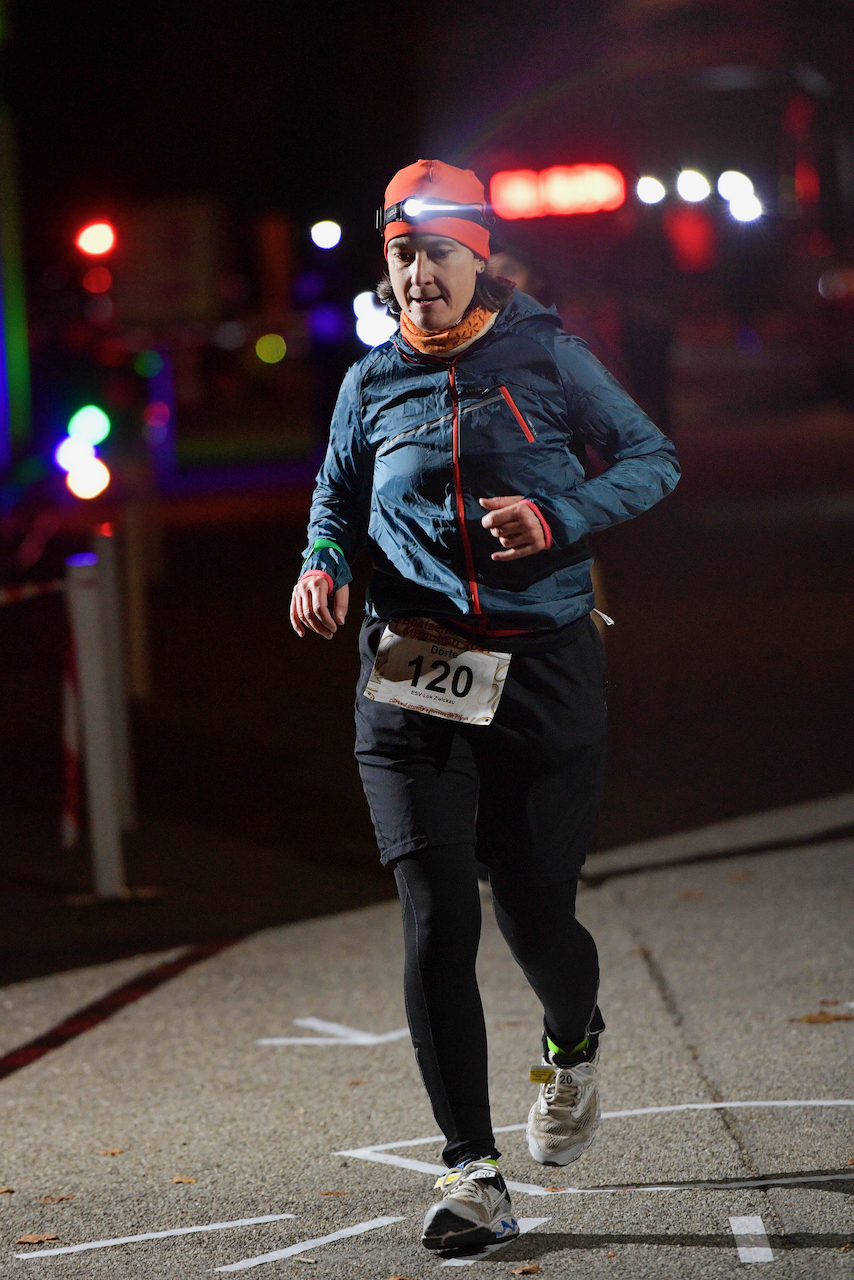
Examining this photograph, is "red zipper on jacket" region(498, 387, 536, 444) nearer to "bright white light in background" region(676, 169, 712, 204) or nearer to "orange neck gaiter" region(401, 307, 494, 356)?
"orange neck gaiter" region(401, 307, 494, 356)

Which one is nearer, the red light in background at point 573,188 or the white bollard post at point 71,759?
the white bollard post at point 71,759

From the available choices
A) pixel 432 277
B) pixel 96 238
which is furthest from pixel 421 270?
pixel 96 238

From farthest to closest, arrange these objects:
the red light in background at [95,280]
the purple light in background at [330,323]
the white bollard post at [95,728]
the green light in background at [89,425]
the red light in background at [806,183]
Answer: the red light in background at [95,280]
the red light in background at [806,183]
the purple light in background at [330,323]
the green light in background at [89,425]
the white bollard post at [95,728]

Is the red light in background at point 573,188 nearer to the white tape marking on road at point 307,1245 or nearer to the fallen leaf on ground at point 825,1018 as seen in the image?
Answer: the fallen leaf on ground at point 825,1018

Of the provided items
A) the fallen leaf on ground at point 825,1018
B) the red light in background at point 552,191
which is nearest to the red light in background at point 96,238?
the red light in background at point 552,191

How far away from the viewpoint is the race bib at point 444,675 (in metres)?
3.69

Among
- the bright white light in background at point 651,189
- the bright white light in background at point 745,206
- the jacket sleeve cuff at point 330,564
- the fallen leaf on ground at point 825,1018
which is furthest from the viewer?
the bright white light in background at point 745,206

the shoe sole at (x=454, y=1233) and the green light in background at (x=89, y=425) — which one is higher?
the green light in background at (x=89, y=425)

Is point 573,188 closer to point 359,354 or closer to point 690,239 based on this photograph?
point 359,354

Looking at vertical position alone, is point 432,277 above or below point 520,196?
below

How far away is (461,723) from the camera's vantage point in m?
3.71

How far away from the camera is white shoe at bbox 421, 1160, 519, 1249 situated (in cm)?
359

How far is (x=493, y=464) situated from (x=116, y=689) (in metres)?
4.91

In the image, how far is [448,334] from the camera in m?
3.69
